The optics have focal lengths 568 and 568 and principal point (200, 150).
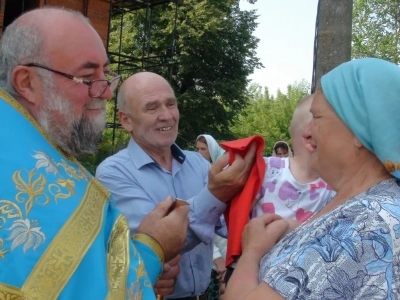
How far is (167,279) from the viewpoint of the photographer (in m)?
2.68

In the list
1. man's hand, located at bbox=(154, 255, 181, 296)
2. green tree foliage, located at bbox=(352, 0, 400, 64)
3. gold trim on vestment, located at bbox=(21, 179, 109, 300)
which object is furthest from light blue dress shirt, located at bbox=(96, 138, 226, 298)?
green tree foliage, located at bbox=(352, 0, 400, 64)

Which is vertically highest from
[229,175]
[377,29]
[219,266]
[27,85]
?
[377,29]

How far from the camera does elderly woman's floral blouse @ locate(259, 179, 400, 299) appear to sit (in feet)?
5.52

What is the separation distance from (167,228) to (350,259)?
0.83 m

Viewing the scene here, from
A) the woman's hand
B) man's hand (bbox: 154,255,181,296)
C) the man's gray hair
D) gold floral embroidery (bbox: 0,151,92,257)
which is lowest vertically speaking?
man's hand (bbox: 154,255,181,296)

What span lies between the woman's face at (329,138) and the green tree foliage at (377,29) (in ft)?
117

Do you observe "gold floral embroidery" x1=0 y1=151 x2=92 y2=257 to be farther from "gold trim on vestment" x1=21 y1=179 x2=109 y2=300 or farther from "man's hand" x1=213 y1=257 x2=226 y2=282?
"man's hand" x1=213 y1=257 x2=226 y2=282

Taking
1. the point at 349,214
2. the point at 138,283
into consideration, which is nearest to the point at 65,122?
the point at 138,283

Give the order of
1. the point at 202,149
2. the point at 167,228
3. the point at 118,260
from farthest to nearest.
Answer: the point at 202,149 → the point at 167,228 → the point at 118,260

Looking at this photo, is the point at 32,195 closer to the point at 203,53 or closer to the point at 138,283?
the point at 138,283

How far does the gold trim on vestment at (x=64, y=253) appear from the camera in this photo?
1618 millimetres

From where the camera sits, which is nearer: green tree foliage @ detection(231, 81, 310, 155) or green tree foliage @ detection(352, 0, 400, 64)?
green tree foliage @ detection(352, 0, 400, 64)

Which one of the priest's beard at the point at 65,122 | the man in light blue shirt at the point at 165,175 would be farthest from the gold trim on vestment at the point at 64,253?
the man in light blue shirt at the point at 165,175

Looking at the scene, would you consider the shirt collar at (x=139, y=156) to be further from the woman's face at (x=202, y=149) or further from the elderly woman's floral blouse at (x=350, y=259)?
the woman's face at (x=202, y=149)
